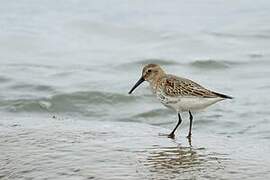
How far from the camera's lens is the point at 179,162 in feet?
23.4

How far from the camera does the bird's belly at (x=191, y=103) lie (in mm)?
8617

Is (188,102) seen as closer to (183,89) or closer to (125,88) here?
(183,89)

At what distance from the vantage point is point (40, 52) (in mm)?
17766

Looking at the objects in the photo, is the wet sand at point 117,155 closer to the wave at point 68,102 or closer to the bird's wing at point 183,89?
the bird's wing at point 183,89

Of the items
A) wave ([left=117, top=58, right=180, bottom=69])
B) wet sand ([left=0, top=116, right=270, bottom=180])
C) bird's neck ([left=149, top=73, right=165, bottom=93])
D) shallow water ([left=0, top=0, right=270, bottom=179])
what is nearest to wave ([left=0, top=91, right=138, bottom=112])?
shallow water ([left=0, top=0, right=270, bottom=179])

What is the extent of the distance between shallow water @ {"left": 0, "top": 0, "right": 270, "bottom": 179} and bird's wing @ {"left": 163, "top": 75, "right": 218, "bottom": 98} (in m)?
0.50

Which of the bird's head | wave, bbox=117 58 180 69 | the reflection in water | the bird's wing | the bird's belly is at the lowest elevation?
the reflection in water

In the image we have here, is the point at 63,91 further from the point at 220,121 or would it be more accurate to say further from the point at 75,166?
the point at 75,166

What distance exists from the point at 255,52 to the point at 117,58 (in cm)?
303

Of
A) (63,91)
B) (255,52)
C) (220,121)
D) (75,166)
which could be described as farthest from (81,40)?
(75,166)

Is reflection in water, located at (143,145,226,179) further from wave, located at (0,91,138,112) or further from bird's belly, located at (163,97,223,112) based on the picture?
wave, located at (0,91,138,112)

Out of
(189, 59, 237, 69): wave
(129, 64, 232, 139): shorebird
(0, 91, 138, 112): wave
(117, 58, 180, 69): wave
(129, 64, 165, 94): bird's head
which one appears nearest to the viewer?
(129, 64, 232, 139): shorebird

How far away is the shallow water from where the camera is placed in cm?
704

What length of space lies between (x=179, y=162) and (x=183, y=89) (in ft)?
5.87
